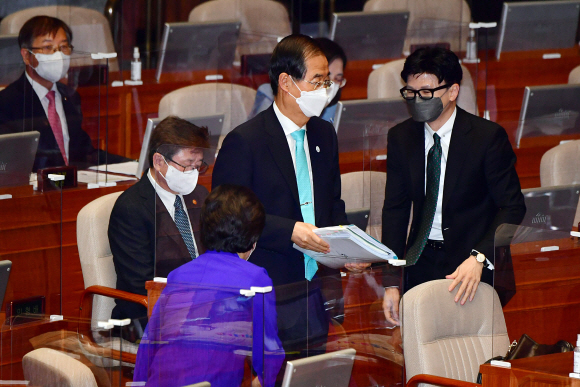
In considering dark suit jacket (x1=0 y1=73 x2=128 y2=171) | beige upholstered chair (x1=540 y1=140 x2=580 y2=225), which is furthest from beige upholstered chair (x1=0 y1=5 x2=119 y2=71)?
beige upholstered chair (x1=540 y1=140 x2=580 y2=225)

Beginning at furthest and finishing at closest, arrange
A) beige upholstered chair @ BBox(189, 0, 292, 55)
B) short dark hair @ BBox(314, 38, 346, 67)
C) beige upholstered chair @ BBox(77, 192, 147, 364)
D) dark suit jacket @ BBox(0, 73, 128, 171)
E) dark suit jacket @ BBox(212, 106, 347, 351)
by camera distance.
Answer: beige upholstered chair @ BBox(189, 0, 292, 55)
short dark hair @ BBox(314, 38, 346, 67)
dark suit jacket @ BBox(0, 73, 128, 171)
beige upholstered chair @ BBox(77, 192, 147, 364)
dark suit jacket @ BBox(212, 106, 347, 351)

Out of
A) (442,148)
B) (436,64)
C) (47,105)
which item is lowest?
(442,148)

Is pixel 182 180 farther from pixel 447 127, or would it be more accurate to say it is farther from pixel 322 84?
pixel 447 127

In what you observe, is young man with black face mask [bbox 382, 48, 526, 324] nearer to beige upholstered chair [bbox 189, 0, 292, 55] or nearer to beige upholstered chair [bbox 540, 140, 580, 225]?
beige upholstered chair [bbox 540, 140, 580, 225]

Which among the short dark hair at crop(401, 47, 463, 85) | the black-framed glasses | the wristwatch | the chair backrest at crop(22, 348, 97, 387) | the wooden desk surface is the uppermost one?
the short dark hair at crop(401, 47, 463, 85)

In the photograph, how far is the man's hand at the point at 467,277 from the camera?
2967 millimetres

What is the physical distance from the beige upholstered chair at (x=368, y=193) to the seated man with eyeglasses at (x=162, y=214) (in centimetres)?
79

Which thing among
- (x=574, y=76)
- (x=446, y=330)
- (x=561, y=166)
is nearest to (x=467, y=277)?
(x=446, y=330)

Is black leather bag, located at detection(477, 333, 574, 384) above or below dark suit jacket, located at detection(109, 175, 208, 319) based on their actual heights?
below

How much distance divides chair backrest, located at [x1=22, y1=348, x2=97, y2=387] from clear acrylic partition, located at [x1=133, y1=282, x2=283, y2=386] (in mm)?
143

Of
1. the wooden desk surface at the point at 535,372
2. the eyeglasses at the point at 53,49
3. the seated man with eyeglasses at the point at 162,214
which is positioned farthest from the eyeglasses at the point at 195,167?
the eyeglasses at the point at 53,49

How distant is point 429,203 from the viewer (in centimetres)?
319

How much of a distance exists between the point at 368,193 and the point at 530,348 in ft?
4.11

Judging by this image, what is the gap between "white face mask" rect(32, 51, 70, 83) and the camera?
4234 millimetres
